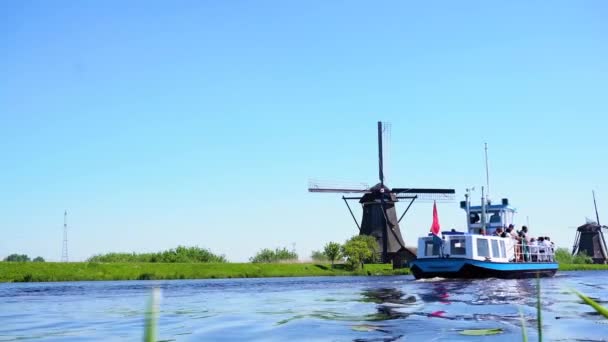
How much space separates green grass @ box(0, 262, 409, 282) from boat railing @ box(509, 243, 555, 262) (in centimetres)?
1962

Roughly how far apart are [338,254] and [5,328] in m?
71.0

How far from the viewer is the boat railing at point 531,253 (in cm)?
5003

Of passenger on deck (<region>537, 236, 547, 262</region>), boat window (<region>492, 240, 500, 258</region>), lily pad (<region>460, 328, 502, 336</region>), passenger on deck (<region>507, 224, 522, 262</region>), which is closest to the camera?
lily pad (<region>460, 328, 502, 336</region>)

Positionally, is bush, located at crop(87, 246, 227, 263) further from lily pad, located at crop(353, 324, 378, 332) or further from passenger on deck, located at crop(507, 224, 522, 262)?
lily pad, located at crop(353, 324, 378, 332)

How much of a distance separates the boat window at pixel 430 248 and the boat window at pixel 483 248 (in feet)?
9.22

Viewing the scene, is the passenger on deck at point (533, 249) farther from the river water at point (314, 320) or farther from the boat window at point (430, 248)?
the river water at point (314, 320)

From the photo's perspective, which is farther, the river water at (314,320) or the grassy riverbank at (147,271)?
the grassy riverbank at (147,271)

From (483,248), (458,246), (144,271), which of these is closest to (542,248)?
(483,248)

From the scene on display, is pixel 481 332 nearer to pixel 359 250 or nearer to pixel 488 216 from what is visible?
pixel 488 216

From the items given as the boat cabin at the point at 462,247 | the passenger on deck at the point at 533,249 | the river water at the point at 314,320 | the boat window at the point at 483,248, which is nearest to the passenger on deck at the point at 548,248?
the passenger on deck at the point at 533,249

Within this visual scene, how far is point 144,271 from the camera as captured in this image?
60.7 meters

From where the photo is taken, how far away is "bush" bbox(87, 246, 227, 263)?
250ft

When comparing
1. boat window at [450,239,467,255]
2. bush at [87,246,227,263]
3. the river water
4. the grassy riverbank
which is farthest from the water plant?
bush at [87,246,227,263]

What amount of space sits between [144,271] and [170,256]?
1648cm
